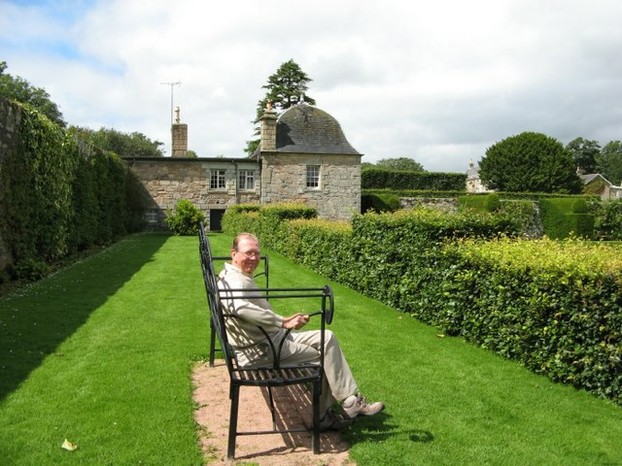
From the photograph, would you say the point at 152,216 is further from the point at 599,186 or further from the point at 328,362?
the point at 599,186

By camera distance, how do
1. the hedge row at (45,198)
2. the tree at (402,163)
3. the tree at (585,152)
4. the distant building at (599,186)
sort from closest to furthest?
the hedge row at (45,198) < the distant building at (599,186) < the tree at (585,152) < the tree at (402,163)

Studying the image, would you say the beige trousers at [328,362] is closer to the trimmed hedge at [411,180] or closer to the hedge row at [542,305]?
the hedge row at [542,305]

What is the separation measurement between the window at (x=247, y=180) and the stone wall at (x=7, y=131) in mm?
19569

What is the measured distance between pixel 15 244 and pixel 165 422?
282 inches

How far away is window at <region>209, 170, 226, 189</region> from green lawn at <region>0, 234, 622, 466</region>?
21.7m

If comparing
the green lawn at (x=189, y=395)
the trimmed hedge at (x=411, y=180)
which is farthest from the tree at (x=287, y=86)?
the green lawn at (x=189, y=395)

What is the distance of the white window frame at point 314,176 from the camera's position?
2959 centimetres

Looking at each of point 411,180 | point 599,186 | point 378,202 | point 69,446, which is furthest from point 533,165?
point 69,446

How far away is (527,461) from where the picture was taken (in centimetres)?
351

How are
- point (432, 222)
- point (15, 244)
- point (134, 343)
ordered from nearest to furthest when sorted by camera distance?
point (134, 343)
point (432, 222)
point (15, 244)

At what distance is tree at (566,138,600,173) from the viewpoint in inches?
3734

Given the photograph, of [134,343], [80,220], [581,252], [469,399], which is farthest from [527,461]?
[80,220]

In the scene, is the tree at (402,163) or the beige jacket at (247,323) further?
the tree at (402,163)

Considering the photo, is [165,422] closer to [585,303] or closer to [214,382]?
[214,382]
